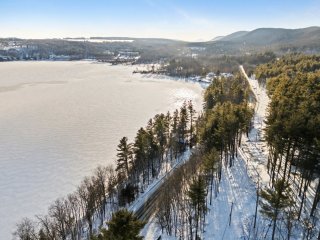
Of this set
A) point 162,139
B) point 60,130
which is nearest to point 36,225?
point 162,139

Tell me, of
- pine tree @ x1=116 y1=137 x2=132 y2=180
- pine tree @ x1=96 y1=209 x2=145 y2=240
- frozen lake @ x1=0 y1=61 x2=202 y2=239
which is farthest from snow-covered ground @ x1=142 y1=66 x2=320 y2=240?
frozen lake @ x1=0 y1=61 x2=202 y2=239

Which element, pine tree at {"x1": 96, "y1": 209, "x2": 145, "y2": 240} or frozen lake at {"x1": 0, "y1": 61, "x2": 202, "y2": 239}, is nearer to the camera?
pine tree at {"x1": 96, "y1": 209, "x2": 145, "y2": 240}

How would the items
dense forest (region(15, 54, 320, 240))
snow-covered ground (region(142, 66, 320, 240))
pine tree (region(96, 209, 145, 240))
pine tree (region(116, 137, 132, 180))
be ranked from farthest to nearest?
pine tree (region(116, 137, 132, 180)) → snow-covered ground (region(142, 66, 320, 240)) → dense forest (region(15, 54, 320, 240)) → pine tree (region(96, 209, 145, 240))

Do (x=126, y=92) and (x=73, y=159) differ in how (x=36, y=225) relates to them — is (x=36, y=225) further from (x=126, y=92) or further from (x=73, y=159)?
(x=126, y=92)

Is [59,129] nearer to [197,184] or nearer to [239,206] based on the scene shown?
[239,206]

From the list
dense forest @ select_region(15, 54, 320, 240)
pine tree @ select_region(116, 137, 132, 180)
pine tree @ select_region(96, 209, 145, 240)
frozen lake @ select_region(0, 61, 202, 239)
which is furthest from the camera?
frozen lake @ select_region(0, 61, 202, 239)

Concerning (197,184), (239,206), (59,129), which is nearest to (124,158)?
(239,206)

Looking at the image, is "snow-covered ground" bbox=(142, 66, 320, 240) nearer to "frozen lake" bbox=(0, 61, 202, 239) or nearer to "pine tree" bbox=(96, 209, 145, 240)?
"pine tree" bbox=(96, 209, 145, 240)

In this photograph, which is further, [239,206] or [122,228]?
[239,206]
